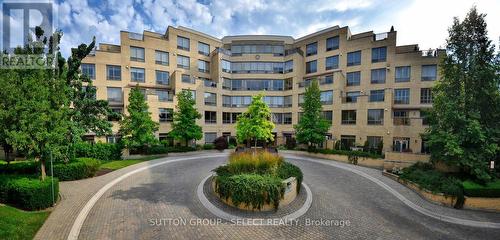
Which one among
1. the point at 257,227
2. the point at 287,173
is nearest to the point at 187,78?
the point at 287,173

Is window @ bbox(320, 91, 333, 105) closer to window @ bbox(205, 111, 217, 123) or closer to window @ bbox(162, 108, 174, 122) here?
window @ bbox(205, 111, 217, 123)

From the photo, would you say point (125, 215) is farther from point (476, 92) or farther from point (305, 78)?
point (305, 78)

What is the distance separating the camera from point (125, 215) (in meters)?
10.0

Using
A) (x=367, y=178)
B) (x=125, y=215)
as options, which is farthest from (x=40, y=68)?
(x=367, y=178)

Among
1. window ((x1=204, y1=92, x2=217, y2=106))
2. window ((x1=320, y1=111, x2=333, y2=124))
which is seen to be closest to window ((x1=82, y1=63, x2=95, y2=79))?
window ((x1=204, y1=92, x2=217, y2=106))

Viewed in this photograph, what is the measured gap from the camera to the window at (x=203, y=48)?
128 feet

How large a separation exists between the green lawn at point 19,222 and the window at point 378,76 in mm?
37760

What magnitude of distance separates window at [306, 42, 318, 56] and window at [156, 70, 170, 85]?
25.0 m

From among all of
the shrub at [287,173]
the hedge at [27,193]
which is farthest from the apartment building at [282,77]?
the hedge at [27,193]

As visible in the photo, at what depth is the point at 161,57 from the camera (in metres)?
35.2

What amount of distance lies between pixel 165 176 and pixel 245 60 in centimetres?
2928

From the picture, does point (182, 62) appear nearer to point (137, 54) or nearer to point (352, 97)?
point (137, 54)

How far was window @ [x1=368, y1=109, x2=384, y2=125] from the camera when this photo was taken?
29.5m

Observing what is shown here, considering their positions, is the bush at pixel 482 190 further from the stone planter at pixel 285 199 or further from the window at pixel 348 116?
the window at pixel 348 116
